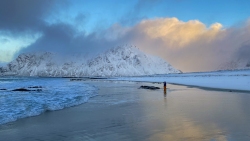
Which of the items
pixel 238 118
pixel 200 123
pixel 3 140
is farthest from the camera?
pixel 238 118

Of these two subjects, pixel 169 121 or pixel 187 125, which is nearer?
pixel 187 125

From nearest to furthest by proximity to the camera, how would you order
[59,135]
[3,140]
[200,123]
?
1. [3,140]
2. [59,135]
3. [200,123]

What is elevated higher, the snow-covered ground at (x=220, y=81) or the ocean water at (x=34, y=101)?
the snow-covered ground at (x=220, y=81)

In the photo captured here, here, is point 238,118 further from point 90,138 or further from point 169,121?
point 90,138

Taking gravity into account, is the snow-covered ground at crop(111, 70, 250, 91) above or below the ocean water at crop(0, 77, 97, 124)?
above

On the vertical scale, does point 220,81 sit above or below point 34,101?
above

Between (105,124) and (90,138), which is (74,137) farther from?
(105,124)

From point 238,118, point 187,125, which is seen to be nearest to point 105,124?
point 187,125

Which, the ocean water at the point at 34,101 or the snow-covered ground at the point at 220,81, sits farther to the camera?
the snow-covered ground at the point at 220,81

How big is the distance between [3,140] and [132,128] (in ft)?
15.4

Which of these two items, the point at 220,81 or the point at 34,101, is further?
the point at 220,81

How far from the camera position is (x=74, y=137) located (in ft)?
26.3

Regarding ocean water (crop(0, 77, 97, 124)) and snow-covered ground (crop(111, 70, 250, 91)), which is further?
snow-covered ground (crop(111, 70, 250, 91))

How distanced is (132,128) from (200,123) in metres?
3.08
